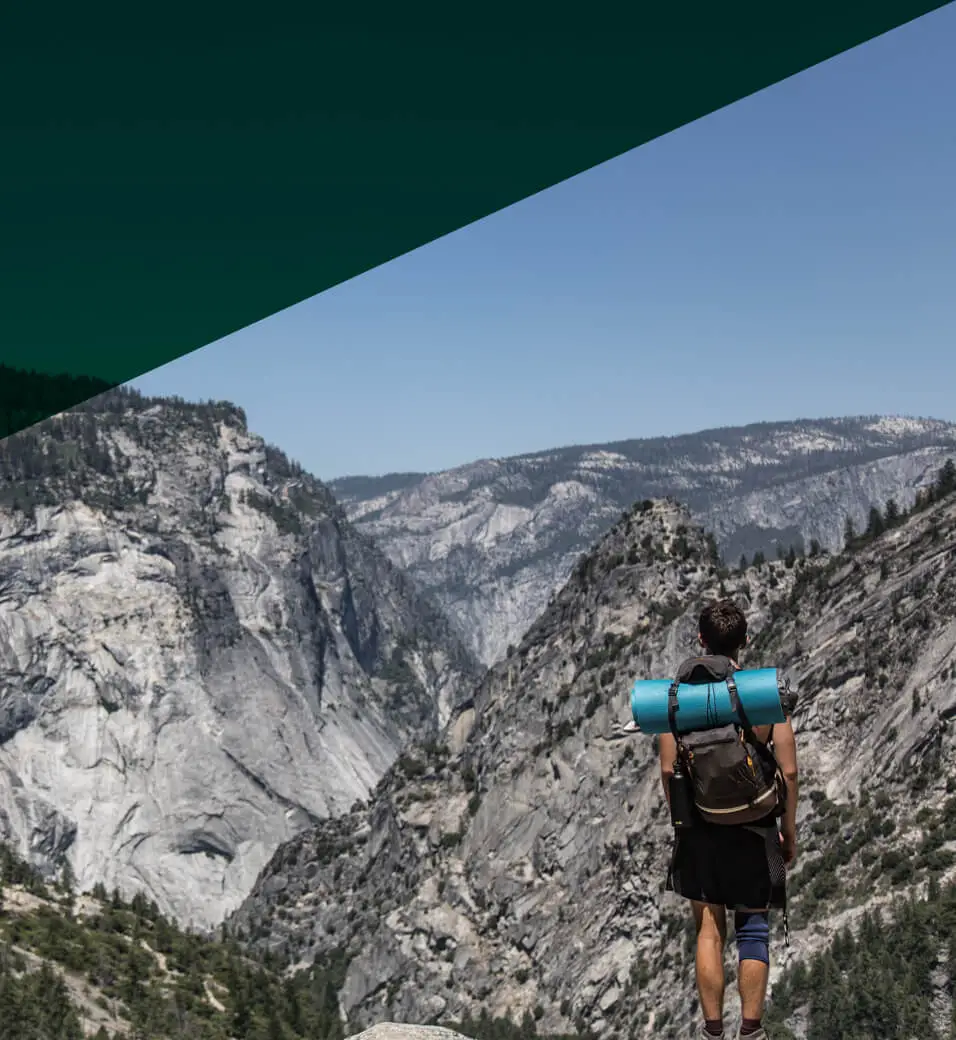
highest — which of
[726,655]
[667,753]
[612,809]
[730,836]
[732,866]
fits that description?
[726,655]

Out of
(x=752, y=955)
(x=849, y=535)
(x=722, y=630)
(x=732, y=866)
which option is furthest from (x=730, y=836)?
(x=849, y=535)

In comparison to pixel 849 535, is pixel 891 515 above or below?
above

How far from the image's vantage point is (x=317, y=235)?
6797 millimetres

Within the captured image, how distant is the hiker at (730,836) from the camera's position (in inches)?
282

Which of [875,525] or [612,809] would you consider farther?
[875,525]

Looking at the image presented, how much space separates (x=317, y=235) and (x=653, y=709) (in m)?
2.96

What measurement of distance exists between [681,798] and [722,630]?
958 mm

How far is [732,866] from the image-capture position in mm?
7453

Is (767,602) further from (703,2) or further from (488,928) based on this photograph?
(703,2)

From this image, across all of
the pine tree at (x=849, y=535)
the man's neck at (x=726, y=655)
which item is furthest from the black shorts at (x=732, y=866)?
the pine tree at (x=849, y=535)

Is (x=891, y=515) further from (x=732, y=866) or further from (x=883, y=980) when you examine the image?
(x=732, y=866)

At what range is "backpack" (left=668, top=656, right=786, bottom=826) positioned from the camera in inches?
280
